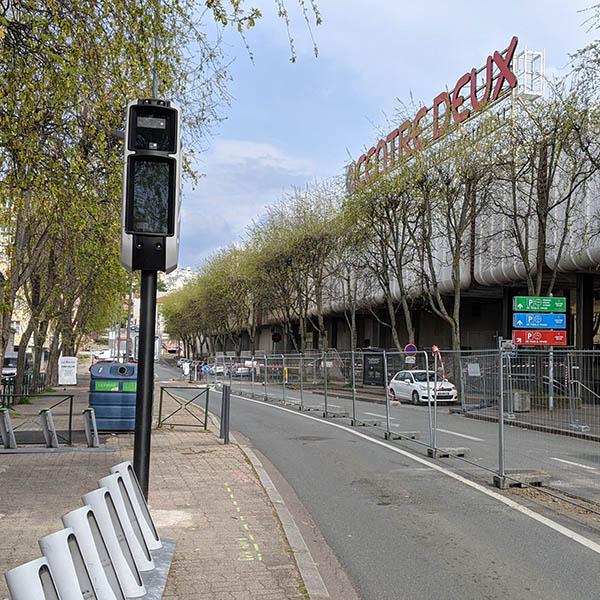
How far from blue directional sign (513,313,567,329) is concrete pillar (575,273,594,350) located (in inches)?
184

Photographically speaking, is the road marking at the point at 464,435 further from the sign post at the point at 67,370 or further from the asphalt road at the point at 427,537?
the sign post at the point at 67,370

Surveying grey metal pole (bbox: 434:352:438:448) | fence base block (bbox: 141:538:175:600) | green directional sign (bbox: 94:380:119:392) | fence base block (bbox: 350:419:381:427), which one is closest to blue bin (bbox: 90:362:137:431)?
green directional sign (bbox: 94:380:119:392)

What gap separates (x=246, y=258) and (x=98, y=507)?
48268 mm

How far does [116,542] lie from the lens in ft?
16.5

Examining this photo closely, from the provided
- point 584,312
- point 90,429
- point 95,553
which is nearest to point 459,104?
point 584,312

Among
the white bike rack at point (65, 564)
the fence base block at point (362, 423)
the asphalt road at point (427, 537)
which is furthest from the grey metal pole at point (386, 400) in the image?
the white bike rack at point (65, 564)

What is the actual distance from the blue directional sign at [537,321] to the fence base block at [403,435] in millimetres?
11682

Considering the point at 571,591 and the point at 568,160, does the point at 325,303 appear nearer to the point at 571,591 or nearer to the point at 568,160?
the point at 568,160

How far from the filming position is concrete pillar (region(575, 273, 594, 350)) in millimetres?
30344

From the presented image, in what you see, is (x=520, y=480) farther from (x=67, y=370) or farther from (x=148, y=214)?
(x=67, y=370)

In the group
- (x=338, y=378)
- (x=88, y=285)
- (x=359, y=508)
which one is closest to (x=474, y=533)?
(x=359, y=508)

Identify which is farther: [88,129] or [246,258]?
[246,258]

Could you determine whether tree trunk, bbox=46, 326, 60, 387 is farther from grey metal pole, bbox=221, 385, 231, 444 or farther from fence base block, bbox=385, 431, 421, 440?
fence base block, bbox=385, 431, 421, 440

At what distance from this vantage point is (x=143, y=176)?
6.17 m
